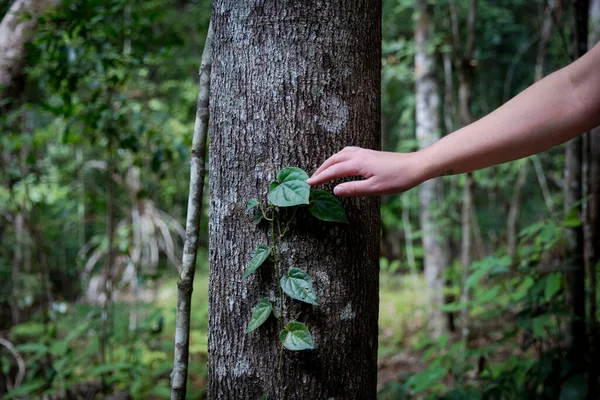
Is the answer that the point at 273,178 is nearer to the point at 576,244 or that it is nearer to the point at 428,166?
the point at 428,166

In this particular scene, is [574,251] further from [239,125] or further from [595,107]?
[239,125]

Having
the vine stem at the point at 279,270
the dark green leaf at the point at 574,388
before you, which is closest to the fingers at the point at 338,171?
the vine stem at the point at 279,270

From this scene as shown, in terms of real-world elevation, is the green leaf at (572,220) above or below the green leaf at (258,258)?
above

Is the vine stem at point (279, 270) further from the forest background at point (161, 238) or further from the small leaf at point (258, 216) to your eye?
the forest background at point (161, 238)

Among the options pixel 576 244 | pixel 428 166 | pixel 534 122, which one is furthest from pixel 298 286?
pixel 576 244

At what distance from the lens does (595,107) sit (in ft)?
3.24

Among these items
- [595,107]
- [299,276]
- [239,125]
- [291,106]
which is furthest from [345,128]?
[595,107]

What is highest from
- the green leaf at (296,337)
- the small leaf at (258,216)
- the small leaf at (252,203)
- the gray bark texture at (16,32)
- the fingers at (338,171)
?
the gray bark texture at (16,32)

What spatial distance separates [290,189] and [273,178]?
91 mm

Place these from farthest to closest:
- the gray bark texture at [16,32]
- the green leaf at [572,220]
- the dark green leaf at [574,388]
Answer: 1. the gray bark texture at [16,32]
2. the green leaf at [572,220]
3. the dark green leaf at [574,388]

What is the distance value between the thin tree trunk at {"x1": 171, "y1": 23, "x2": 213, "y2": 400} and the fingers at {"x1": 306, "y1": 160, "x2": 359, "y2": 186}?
20.0 inches

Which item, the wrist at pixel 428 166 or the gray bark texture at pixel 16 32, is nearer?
the wrist at pixel 428 166

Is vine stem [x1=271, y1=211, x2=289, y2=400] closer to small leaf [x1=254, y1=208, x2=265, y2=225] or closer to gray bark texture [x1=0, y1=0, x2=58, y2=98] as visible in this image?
small leaf [x1=254, y1=208, x2=265, y2=225]

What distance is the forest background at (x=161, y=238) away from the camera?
2.41 meters
